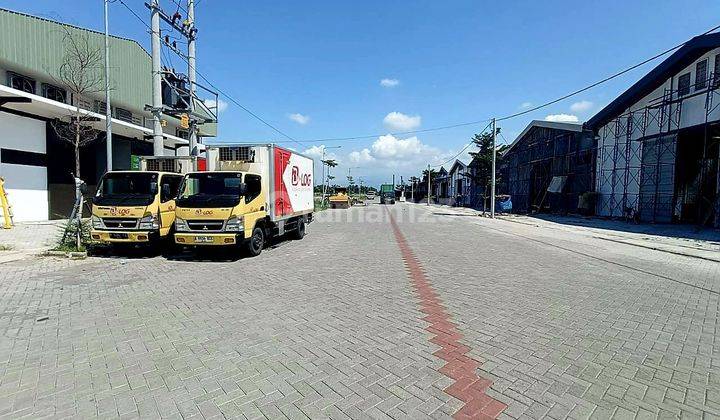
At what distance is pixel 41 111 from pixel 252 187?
14709 mm

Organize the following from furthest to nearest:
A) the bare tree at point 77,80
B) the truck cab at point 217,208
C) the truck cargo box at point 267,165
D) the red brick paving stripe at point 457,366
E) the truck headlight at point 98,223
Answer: the bare tree at point 77,80
the truck cargo box at point 267,165
the truck headlight at point 98,223
the truck cab at point 217,208
the red brick paving stripe at point 457,366

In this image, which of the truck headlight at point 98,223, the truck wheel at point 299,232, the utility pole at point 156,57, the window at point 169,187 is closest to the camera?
the truck headlight at point 98,223

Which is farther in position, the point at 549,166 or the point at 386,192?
the point at 386,192

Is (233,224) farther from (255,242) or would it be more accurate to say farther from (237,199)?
(255,242)

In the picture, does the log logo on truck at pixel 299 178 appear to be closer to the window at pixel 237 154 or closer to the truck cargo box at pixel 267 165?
the truck cargo box at pixel 267 165

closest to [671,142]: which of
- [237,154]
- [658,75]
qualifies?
[658,75]

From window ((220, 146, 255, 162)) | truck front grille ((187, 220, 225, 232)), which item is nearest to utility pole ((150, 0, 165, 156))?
window ((220, 146, 255, 162))

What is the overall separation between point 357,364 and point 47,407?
259 centimetres

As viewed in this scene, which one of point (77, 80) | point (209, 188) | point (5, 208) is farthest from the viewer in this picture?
point (5, 208)

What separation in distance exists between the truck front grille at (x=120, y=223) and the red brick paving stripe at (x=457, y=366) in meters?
7.75

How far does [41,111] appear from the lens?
683 inches

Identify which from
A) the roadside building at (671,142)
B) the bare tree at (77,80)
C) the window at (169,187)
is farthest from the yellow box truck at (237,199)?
the roadside building at (671,142)

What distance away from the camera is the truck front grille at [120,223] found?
9641mm

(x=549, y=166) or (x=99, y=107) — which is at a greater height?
(x=99, y=107)
